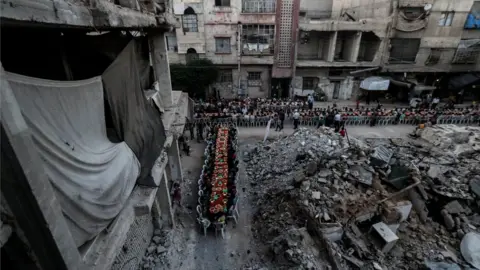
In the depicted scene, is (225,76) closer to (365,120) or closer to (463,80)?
(365,120)

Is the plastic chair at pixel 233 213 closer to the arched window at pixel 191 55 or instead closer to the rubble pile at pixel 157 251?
the rubble pile at pixel 157 251

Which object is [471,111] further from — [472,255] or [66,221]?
[66,221]

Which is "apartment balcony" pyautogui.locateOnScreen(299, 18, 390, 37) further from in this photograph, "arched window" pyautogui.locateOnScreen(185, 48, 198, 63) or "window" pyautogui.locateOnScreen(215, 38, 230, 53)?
"arched window" pyautogui.locateOnScreen(185, 48, 198, 63)

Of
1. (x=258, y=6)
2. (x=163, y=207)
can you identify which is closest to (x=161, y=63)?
(x=163, y=207)

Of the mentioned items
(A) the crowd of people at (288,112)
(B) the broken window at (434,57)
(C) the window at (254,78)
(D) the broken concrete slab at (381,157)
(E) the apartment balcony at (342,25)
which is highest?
(E) the apartment balcony at (342,25)

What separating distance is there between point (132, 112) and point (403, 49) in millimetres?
23001

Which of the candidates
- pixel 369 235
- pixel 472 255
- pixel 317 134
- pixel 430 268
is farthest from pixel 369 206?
pixel 317 134

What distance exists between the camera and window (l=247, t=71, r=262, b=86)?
21.5 meters

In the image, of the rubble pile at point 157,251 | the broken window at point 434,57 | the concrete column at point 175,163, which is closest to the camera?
the rubble pile at point 157,251

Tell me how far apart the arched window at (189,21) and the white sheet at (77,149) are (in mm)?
17399

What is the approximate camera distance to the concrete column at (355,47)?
20.2 m

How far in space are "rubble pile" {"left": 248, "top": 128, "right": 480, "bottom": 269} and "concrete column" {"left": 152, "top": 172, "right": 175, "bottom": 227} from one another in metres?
3.04

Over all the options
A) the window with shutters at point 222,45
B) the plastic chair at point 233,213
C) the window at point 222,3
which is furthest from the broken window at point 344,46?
the plastic chair at point 233,213

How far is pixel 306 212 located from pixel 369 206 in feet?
8.14
